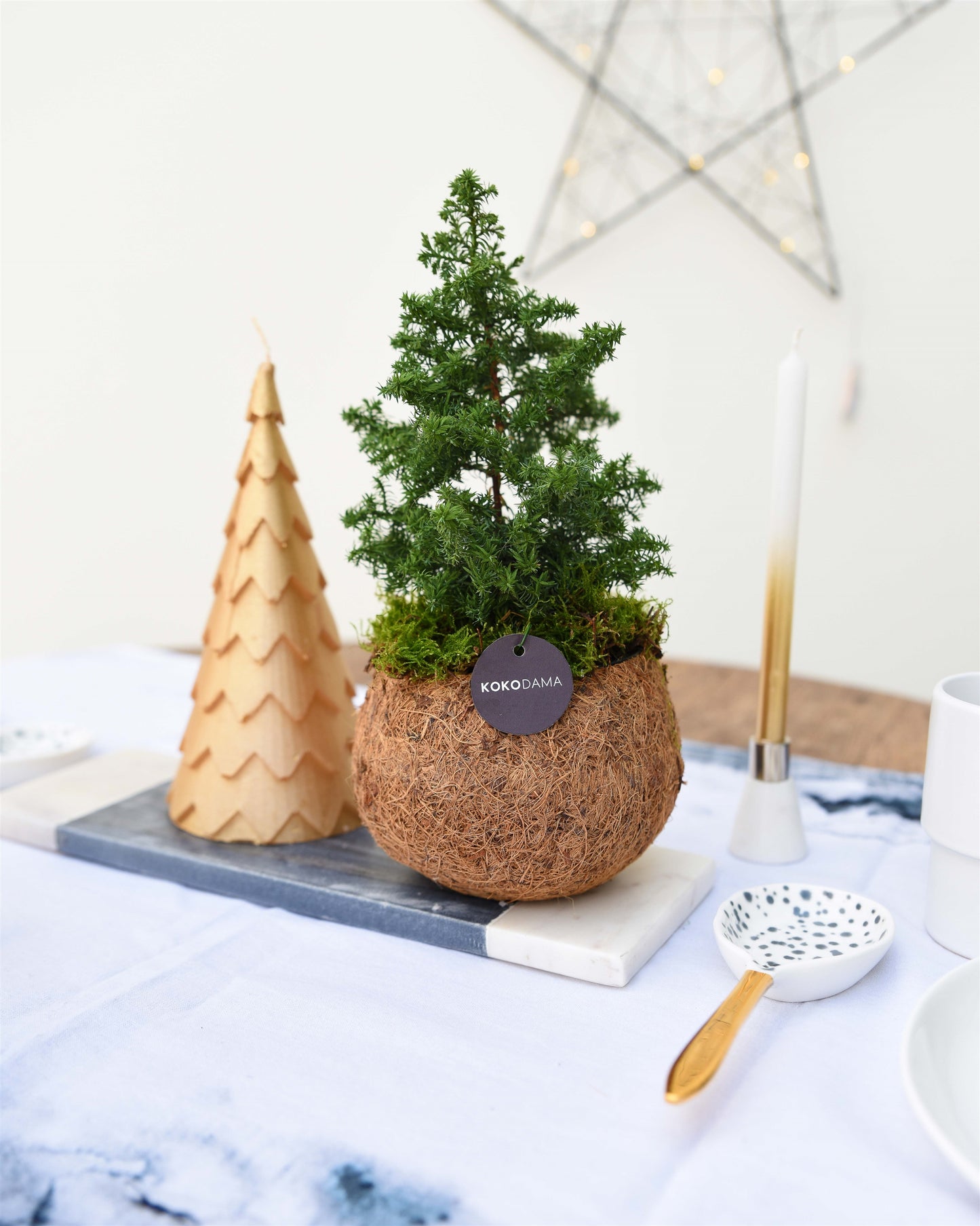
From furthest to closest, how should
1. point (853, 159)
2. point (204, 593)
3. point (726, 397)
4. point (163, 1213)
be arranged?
point (204, 593), point (726, 397), point (853, 159), point (163, 1213)

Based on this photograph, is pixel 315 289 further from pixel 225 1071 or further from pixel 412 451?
pixel 225 1071

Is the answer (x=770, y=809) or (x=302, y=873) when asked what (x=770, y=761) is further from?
(x=302, y=873)

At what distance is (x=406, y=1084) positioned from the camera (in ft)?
1.47

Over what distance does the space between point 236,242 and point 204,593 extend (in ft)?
2.58

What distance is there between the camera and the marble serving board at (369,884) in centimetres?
55

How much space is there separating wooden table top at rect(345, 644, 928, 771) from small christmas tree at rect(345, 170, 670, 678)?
29 cm

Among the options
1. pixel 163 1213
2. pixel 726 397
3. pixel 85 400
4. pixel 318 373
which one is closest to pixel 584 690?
pixel 163 1213

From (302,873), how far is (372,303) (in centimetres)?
175

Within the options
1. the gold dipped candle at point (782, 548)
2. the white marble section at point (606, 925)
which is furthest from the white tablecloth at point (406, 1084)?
the gold dipped candle at point (782, 548)

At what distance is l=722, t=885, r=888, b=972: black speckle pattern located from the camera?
550 millimetres

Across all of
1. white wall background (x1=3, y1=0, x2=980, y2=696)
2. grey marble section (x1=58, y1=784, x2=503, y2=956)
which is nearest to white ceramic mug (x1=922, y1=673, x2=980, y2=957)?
grey marble section (x1=58, y1=784, x2=503, y2=956)

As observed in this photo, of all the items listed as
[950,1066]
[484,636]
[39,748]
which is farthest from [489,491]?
[39,748]

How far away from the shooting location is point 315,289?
85.9 inches

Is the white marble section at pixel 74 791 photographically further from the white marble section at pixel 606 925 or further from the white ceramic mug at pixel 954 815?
the white ceramic mug at pixel 954 815
